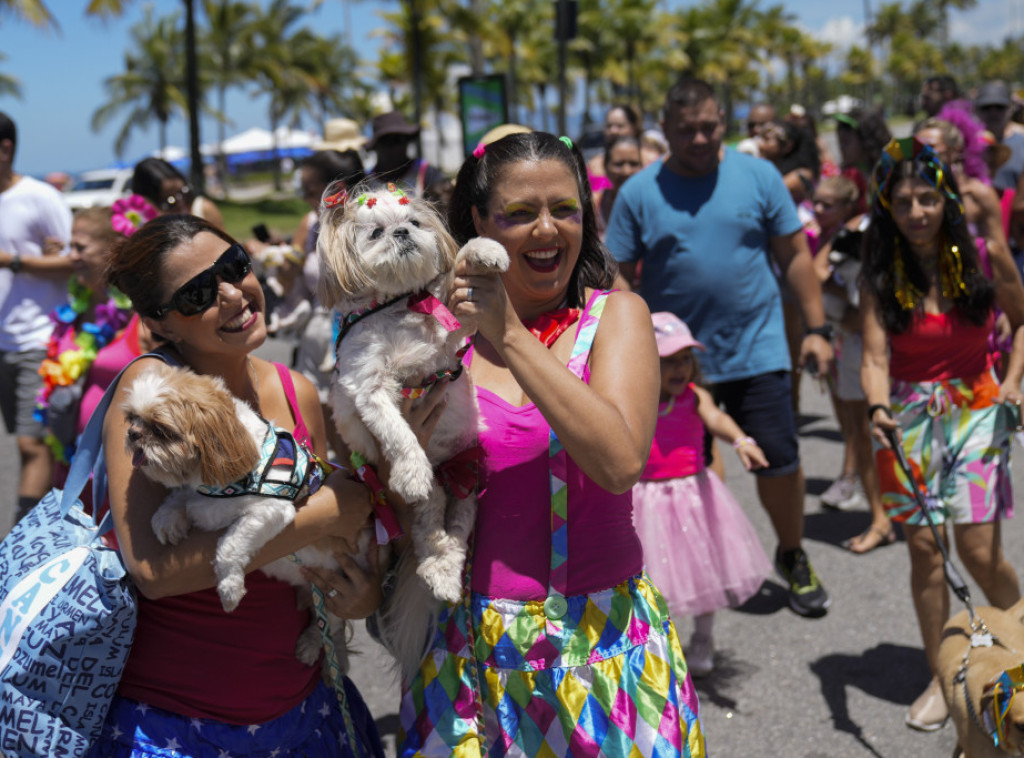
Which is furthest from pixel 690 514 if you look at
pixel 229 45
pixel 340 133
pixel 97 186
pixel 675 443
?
pixel 229 45

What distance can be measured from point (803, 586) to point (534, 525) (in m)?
2.98

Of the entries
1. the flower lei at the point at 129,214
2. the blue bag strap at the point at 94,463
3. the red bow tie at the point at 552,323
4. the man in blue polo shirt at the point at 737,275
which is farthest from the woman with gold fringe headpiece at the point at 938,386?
the flower lei at the point at 129,214

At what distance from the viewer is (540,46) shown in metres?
51.1

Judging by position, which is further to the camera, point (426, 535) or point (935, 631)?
point (935, 631)

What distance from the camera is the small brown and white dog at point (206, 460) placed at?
1858 mm

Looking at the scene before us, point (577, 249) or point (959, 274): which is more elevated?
point (577, 249)

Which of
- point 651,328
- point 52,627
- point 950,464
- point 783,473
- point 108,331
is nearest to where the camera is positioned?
point 52,627

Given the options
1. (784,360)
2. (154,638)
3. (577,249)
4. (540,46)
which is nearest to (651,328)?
(577,249)

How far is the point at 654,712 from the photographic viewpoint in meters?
2.02

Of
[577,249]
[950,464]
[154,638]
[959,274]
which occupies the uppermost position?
[577,249]

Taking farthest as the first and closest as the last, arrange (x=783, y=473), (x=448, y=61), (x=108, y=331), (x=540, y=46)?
(x=540, y=46), (x=448, y=61), (x=783, y=473), (x=108, y=331)

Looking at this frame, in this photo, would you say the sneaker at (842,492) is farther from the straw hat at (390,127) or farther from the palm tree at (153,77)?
the palm tree at (153,77)

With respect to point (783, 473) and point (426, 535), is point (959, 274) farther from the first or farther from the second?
point (426, 535)

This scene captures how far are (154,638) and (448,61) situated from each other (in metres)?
46.5
